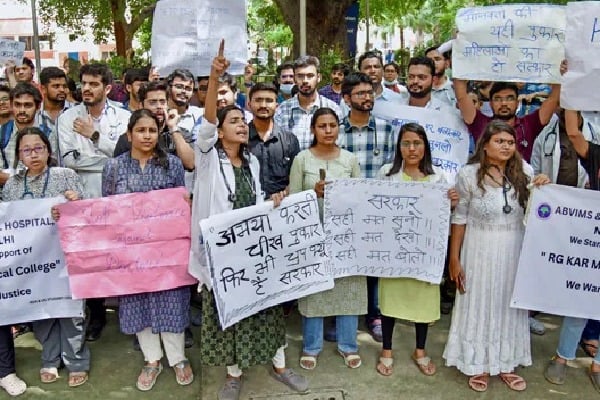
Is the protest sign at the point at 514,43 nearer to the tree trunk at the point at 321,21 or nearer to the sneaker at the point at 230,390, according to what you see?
the sneaker at the point at 230,390

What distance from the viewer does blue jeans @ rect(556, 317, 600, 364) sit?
411 cm

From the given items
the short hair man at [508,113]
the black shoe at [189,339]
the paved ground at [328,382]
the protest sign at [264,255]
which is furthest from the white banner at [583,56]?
the black shoe at [189,339]

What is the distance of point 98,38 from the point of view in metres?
26.1

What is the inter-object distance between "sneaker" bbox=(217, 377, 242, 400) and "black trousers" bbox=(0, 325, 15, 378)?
1410mm

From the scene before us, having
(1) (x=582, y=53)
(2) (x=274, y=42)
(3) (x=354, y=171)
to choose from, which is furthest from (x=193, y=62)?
(2) (x=274, y=42)

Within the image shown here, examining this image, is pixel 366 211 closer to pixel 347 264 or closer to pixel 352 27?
pixel 347 264

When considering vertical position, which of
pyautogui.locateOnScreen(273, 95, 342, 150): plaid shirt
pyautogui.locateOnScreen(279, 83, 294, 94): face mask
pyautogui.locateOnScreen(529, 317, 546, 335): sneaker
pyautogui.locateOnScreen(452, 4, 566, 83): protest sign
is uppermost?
pyautogui.locateOnScreen(452, 4, 566, 83): protest sign

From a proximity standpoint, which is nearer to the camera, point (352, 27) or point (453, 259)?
point (453, 259)

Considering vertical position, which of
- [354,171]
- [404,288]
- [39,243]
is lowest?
[404,288]

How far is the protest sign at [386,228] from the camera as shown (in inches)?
160

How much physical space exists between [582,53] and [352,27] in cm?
1117

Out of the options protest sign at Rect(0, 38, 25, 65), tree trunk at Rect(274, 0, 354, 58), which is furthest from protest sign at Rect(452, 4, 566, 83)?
tree trunk at Rect(274, 0, 354, 58)

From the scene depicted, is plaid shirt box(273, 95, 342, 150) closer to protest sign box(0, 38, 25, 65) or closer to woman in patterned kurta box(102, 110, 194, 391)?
woman in patterned kurta box(102, 110, 194, 391)

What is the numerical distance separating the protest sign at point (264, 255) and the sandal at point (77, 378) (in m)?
A: 1.20
